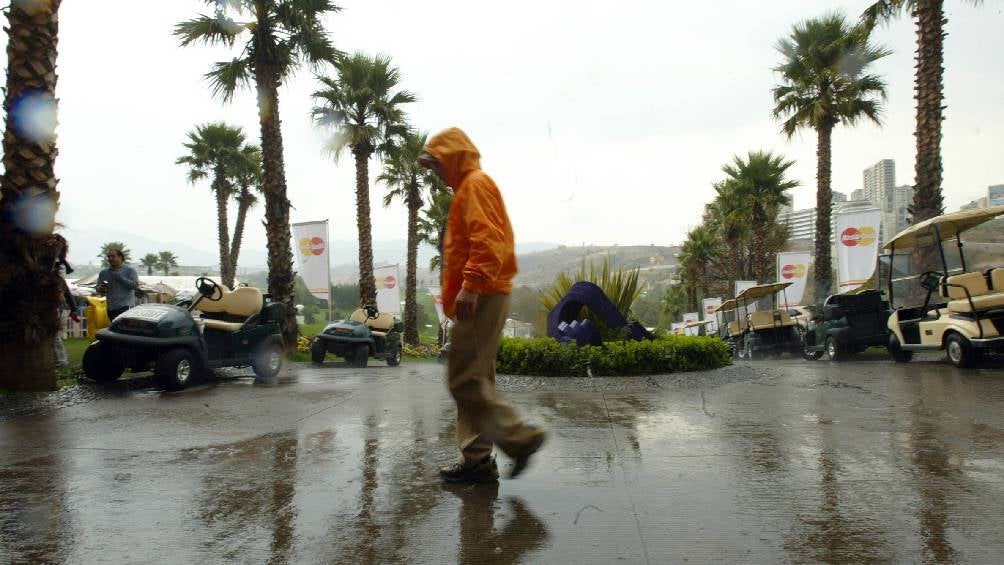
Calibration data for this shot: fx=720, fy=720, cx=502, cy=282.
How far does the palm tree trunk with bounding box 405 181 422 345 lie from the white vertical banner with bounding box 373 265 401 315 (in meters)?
4.08

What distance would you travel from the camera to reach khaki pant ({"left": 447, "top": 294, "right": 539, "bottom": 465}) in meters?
3.73

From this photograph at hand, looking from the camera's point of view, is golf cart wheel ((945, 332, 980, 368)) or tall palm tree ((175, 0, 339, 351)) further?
tall palm tree ((175, 0, 339, 351))

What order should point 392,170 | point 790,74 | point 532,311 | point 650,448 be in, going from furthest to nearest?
point 392,170, point 790,74, point 532,311, point 650,448

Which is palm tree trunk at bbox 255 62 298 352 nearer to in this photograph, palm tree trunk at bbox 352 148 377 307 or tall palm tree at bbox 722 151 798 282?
palm tree trunk at bbox 352 148 377 307

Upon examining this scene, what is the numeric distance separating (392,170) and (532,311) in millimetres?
26794

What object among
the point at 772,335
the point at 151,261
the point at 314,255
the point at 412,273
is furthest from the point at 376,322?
the point at 151,261

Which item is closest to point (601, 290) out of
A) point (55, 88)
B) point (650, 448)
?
point (650, 448)

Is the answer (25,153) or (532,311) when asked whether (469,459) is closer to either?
(25,153)

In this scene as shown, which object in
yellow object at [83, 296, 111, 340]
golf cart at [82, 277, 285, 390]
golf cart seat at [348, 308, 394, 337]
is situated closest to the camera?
golf cart at [82, 277, 285, 390]

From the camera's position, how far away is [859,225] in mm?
22266

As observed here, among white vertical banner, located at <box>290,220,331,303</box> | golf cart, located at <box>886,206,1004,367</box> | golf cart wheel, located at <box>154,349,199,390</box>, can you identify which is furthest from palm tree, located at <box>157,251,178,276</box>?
golf cart, located at <box>886,206,1004,367</box>

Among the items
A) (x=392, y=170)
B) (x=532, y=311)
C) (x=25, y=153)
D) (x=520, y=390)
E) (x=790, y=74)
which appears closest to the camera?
(x=25, y=153)

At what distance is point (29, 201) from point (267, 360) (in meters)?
3.59

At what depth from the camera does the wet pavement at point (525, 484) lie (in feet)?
9.34
